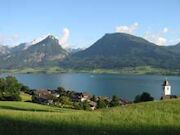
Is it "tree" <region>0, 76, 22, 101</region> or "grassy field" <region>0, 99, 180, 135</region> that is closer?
"grassy field" <region>0, 99, 180, 135</region>

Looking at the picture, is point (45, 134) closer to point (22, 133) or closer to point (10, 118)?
point (22, 133)

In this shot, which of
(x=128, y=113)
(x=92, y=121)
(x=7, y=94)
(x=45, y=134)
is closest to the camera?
(x=45, y=134)

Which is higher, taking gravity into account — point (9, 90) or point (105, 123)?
point (105, 123)

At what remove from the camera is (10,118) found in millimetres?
19828

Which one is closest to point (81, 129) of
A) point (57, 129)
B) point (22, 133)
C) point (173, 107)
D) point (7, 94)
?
point (57, 129)

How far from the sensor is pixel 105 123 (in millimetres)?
18438

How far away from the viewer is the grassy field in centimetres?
1670

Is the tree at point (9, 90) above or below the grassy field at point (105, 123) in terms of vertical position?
below

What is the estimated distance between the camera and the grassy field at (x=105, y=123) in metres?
16.7

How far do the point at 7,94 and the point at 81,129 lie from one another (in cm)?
8449

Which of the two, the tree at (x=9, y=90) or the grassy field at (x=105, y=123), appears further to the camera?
the tree at (x=9, y=90)

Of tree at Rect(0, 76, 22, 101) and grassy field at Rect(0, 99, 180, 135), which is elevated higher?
grassy field at Rect(0, 99, 180, 135)

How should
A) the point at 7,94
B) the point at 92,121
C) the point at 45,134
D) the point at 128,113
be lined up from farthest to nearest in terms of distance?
the point at 7,94 → the point at 128,113 → the point at 92,121 → the point at 45,134

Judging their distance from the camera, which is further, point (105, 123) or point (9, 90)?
point (9, 90)
